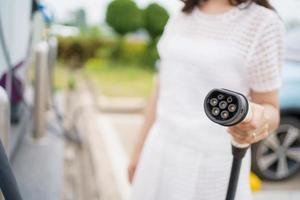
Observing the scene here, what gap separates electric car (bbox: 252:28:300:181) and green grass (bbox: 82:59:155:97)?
3.71 meters

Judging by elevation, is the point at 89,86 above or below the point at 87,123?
below

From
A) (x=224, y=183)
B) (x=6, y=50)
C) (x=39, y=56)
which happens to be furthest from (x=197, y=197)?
(x=39, y=56)

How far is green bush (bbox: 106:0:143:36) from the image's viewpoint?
1010 centimetres

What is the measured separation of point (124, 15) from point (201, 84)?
29.3 ft

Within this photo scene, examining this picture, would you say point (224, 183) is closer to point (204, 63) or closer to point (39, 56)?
point (204, 63)

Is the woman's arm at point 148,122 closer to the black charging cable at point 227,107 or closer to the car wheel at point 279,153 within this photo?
the black charging cable at point 227,107

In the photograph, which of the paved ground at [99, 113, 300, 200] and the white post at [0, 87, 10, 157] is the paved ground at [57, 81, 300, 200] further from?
the white post at [0, 87, 10, 157]

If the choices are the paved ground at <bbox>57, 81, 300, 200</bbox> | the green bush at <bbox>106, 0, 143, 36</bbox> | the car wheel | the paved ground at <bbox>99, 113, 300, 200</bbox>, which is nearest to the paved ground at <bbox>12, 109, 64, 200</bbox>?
the paved ground at <bbox>57, 81, 300, 200</bbox>

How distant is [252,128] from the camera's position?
3.42ft

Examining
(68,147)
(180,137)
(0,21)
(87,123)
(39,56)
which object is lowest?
(87,123)

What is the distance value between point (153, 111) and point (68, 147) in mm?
2232

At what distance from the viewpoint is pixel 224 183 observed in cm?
144

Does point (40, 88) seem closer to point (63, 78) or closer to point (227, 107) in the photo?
point (227, 107)

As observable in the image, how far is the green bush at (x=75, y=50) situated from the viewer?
9.72 meters
